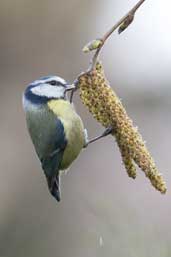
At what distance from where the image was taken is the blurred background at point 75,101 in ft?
15.4

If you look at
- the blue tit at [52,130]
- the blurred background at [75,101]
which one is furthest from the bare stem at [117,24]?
the blurred background at [75,101]

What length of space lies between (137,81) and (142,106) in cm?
17

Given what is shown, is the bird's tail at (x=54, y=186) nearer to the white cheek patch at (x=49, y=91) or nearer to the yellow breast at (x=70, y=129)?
the yellow breast at (x=70, y=129)

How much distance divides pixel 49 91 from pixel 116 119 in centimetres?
52

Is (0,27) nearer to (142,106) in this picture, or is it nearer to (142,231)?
(142,106)

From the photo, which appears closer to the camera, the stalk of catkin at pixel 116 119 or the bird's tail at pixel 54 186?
the stalk of catkin at pixel 116 119

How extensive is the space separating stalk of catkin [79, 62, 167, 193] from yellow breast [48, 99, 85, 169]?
49cm

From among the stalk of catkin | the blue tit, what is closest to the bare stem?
the stalk of catkin

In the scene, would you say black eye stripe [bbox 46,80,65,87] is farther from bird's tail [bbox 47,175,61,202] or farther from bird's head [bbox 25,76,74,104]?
bird's tail [bbox 47,175,61,202]

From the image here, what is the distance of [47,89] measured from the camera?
80.4 inches

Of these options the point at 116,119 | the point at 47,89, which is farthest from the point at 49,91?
the point at 116,119

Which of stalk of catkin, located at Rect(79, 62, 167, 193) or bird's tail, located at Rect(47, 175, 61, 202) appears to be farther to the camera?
bird's tail, located at Rect(47, 175, 61, 202)

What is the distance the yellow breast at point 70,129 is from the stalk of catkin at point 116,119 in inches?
19.4

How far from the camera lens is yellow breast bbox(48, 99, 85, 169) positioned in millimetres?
2068
